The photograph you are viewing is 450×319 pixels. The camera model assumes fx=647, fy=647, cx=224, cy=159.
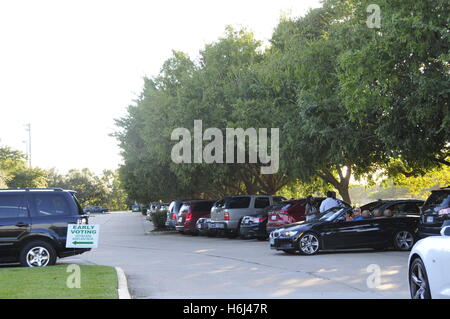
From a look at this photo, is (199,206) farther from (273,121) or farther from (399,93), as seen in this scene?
(399,93)

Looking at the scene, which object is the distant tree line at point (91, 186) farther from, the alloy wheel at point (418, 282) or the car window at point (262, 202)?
the alloy wheel at point (418, 282)

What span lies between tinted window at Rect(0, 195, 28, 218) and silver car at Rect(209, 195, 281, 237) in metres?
12.3

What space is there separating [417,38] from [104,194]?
421ft

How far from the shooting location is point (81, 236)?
14.5 meters

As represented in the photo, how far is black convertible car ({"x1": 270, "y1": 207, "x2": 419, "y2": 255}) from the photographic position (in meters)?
17.7

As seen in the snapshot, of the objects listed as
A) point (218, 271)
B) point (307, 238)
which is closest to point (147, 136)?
point (307, 238)

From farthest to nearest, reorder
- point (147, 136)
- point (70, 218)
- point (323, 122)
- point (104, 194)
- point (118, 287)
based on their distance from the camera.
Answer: point (104, 194) < point (147, 136) < point (323, 122) < point (70, 218) < point (118, 287)

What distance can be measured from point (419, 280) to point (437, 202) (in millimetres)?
6894

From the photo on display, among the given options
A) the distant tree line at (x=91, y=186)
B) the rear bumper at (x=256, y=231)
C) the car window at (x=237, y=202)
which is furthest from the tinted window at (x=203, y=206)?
the distant tree line at (x=91, y=186)

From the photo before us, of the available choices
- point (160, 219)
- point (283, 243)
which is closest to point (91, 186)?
point (160, 219)

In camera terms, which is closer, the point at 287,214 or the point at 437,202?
the point at 437,202

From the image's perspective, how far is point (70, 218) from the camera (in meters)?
15.3

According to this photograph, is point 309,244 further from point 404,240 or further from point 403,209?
point 403,209

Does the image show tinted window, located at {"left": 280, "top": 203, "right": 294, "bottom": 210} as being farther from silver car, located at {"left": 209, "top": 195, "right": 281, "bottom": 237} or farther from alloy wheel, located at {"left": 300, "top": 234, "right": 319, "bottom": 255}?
alloy wheel, located at {"left": 300, "top": 234, "right": 319, "bottom": 255}
